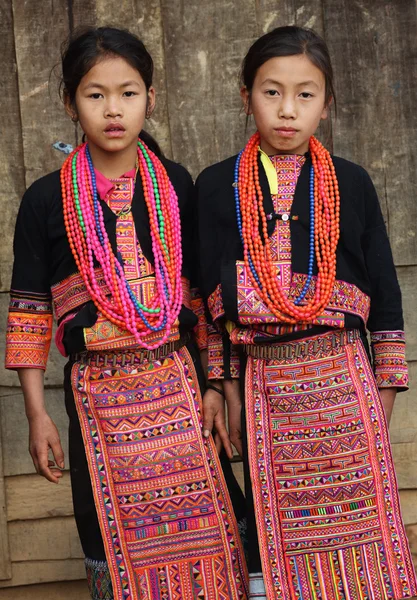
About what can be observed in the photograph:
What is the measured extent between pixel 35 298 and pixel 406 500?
184 cm

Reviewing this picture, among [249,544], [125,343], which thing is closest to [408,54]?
[125,343]

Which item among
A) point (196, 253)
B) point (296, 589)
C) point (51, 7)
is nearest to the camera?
point (296, 589)

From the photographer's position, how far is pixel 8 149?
4.10 metres

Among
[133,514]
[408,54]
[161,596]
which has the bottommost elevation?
[161,596]

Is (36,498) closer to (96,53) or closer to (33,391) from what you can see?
(33,391)

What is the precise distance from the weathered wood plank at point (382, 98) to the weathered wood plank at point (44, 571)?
1.78 meters

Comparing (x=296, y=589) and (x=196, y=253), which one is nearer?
(x=296, y=589)

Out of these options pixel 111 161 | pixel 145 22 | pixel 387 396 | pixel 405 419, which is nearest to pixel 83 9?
pixel 145 22

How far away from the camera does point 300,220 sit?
127 inches

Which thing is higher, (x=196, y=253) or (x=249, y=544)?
(x=196, y=253)

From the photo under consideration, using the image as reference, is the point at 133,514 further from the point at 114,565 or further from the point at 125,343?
the point at 125,343

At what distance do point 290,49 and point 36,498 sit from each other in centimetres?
209

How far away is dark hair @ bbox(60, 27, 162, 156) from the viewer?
10.6 ft

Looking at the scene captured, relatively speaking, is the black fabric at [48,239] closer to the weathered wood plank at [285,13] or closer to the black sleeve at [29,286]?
the black sleeve at [29,286]
